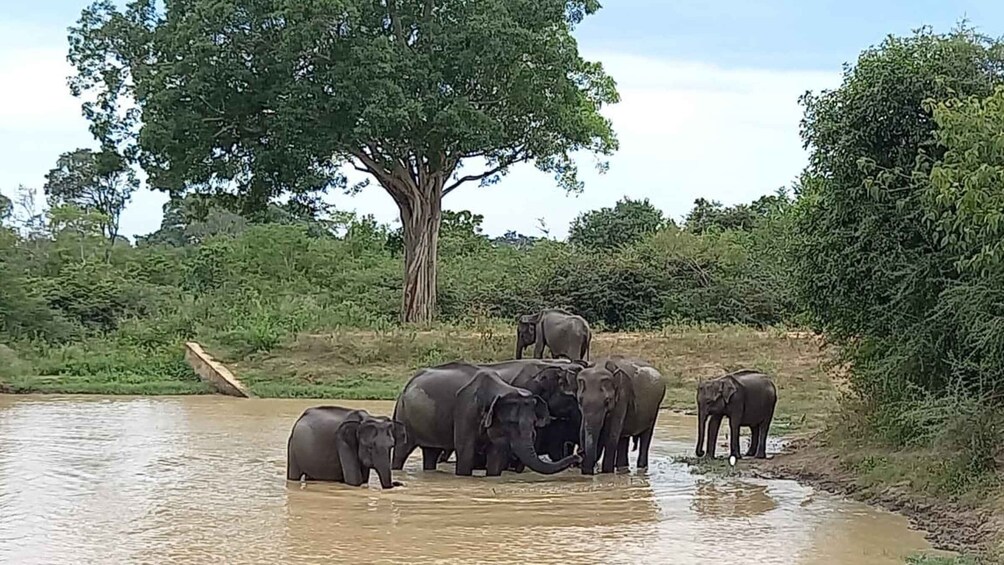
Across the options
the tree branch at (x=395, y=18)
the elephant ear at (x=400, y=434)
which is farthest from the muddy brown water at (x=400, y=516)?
the tree branch at (x=395, y=18)

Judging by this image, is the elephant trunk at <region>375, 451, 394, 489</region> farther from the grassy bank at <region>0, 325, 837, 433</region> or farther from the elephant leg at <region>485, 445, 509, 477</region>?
the grassy bank at <region>0, 325, 837, 433</region>

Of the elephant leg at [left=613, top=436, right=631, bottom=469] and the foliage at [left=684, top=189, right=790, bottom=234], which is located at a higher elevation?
the foliage at [left=684, top=189, right=790, bottom=234]

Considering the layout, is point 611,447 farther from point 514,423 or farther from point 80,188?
point 80,188

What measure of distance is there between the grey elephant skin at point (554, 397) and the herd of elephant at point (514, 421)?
0.01 metres

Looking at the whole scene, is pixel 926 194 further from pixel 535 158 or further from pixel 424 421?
pixel 535 158

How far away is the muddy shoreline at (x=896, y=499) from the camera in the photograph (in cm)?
1000

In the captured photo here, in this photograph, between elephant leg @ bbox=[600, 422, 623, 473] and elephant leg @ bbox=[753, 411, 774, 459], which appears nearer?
elephant leg @ bbox=[600, 422, 623, 473]

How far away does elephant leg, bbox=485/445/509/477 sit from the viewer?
1323cm

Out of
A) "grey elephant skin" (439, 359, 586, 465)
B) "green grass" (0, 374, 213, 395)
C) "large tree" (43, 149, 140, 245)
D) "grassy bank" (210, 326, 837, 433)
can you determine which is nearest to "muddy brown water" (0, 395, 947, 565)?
"grey elephant skin" (439, 359, 586, 465)

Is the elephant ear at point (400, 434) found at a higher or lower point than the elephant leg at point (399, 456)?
higher

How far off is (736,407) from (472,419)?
3.25m

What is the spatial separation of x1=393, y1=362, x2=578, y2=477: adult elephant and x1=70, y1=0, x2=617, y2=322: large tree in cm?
1389

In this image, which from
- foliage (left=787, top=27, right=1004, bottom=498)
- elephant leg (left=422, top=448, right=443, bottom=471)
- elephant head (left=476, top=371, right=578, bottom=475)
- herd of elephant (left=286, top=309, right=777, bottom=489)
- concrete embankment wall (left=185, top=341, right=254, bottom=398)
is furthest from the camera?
concrete embankment wall (left=185, top=341, right=254, bottom=398)

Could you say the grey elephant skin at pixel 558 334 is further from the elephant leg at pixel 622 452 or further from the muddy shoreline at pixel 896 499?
the elephant leg at pixel 622 452
